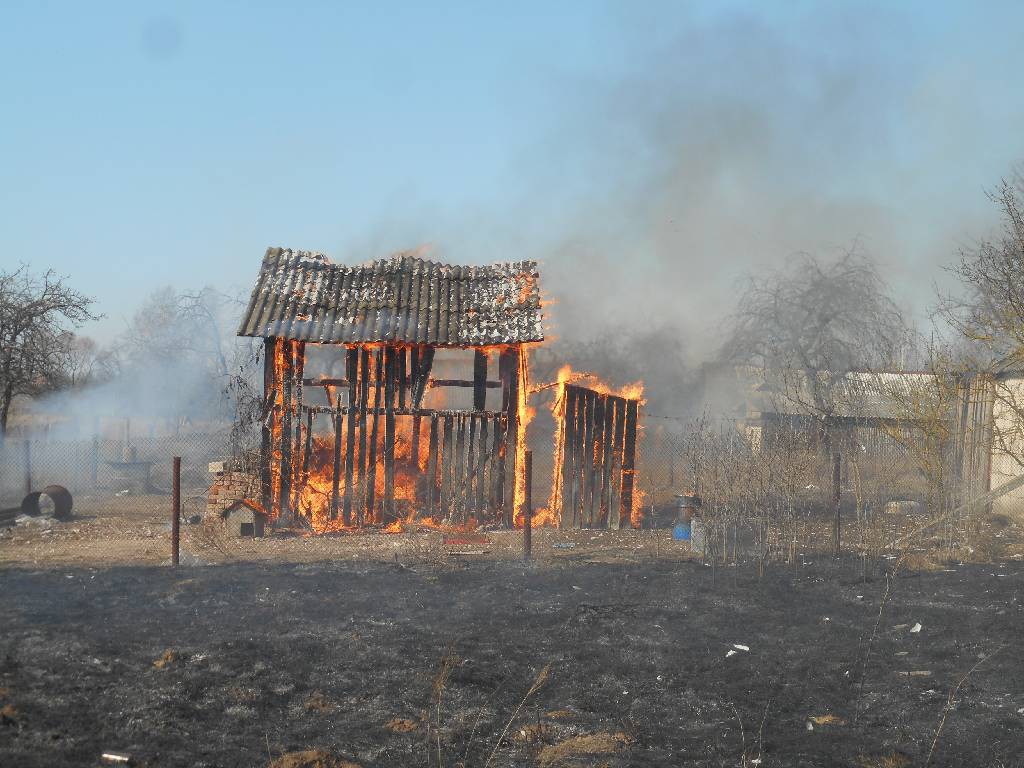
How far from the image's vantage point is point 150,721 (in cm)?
602

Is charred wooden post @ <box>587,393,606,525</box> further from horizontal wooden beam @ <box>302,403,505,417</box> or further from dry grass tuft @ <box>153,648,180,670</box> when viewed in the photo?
dry grass tuft @ <box>153,648,180,670</box>

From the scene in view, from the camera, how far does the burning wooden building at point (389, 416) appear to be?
14953 mm

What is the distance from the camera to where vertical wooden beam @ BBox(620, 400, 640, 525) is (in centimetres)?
1595

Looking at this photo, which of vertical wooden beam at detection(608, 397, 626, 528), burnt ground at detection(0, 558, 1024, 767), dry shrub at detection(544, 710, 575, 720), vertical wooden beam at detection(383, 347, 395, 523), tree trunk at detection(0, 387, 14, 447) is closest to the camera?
burnt ground at detection(0, 558, 1024, 767)

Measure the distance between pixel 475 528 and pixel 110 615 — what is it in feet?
23.7

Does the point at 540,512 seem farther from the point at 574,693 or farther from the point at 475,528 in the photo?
the point at 574,693

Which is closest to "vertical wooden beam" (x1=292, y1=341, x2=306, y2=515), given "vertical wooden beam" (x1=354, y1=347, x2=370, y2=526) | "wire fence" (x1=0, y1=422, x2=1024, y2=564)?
"wire fence" (x1=0, y1=422, x2=1024, y2=564)

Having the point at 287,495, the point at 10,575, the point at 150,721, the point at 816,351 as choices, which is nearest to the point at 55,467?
the point at 287,495

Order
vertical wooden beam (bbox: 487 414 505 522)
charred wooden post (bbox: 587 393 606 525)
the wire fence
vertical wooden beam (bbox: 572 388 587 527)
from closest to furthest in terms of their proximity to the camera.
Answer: the wire fence → vertical wooden beam (bbox: 487 414 505 522) → vertical wooden beam (bbox: 572 388 587 527) → charred wooden post (bbox: 587 393 606 525)

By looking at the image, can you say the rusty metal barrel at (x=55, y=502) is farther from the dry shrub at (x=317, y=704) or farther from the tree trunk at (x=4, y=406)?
the dry shrub at (x=317, y=704)

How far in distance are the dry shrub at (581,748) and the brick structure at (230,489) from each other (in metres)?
9.90

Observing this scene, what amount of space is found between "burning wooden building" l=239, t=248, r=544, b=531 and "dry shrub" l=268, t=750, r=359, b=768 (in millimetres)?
9645

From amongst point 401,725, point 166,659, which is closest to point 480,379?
point 166,659

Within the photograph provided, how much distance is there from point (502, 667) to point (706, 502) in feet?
26.5
